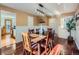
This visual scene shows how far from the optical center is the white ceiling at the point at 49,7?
7.90 feet

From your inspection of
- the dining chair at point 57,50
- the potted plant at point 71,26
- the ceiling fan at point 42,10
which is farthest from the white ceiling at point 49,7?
the dining chair at point 57,50

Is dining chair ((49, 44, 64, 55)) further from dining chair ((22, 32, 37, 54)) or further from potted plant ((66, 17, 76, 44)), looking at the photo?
dining chair ((22, 32, 37, 54))

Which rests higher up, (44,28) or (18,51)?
(44,28)

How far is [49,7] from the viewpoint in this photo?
2.44m

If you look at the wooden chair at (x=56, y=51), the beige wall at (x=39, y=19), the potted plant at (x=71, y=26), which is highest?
the beige wall at (x=39, y=19)

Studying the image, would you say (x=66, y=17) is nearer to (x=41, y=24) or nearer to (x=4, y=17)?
(x=41, y=24)

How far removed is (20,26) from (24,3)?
385mm

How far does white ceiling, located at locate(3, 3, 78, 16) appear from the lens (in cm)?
241

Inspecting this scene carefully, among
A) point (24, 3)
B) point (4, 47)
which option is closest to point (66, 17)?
point (24, 3)

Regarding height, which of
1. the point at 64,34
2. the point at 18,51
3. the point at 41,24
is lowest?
the point at 18,51

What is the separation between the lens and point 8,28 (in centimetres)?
244

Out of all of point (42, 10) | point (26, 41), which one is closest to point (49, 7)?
point (42, 10)

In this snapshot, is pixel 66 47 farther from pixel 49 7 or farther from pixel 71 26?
pixel 49 7

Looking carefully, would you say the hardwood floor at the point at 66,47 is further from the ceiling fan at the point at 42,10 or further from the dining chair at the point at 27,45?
the ceiling fan at the point at 42,10
